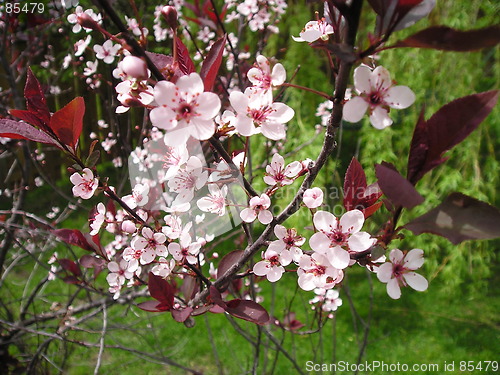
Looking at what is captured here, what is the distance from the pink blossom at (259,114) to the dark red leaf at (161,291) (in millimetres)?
323

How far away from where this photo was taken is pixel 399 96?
0.45 metres

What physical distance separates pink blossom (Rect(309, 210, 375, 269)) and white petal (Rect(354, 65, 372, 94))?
14 centimetres

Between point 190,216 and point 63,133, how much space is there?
34 cm

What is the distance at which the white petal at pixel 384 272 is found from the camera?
49 centimetres

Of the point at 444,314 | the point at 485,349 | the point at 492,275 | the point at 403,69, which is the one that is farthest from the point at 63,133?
the point at 492,275

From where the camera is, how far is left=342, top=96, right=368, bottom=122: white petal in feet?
1.41

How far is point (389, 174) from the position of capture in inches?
16.9

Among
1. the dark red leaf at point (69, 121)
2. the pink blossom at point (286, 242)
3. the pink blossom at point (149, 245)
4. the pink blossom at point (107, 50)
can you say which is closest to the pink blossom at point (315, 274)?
the pink blossom at point (286, 242)

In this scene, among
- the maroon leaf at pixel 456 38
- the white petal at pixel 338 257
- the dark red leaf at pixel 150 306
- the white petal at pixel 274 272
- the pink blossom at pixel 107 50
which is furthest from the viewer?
the pink blossom at pixel 107 50

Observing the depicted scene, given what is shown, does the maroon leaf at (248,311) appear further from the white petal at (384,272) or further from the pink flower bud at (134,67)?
the pink flower bud at (134,67)

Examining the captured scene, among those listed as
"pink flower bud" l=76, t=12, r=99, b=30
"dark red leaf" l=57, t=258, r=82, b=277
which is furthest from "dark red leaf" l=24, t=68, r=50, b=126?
"dark red leaf" l=57, t=258, r=82, b=277

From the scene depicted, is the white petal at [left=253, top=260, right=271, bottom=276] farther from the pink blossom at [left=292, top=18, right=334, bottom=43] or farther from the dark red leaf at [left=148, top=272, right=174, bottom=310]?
the pink blossom at [left=292, top=18, right=334, bottom=43]

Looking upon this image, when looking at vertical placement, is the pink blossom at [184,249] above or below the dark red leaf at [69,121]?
below

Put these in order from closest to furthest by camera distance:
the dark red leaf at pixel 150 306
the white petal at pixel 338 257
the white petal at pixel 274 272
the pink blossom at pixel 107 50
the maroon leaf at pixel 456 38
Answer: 1. the maroon leaf at pixel 456 38
2. the white petal at pixel 338 257
3. the white petal at pixel 274 272
4. the dark red leaf at pixel 150 306
5. the pink blossom at pixel 107 50
